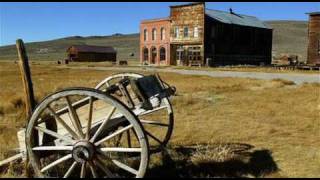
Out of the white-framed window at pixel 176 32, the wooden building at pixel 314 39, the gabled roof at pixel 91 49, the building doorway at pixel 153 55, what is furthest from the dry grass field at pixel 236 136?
the gabled roof at pixel 91 49

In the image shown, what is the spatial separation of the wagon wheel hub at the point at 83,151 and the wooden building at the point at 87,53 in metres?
75.8

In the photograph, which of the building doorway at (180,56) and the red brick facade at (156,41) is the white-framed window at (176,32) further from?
the building doorway at (180,56)

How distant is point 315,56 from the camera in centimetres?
4175

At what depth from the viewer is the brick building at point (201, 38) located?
152ft

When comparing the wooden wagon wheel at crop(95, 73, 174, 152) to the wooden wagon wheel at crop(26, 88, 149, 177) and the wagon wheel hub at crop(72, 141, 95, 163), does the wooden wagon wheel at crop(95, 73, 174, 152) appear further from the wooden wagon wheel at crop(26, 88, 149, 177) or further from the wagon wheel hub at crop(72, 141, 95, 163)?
the wagon wheel hub at crop(72, 141, 95, 163)

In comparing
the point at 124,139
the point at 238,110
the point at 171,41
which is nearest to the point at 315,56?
the point at 171,41

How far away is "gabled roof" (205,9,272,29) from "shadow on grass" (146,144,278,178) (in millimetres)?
41081

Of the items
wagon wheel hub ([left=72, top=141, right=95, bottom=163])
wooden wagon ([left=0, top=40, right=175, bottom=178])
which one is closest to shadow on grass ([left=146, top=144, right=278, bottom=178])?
wooden wagon ([left=0, top=40, right=175, bottom=178])

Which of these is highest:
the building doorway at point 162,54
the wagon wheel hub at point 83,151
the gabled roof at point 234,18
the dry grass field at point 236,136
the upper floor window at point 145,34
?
the gabled roof at point 234,18

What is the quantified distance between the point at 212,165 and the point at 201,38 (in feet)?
133

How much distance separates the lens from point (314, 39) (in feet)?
137

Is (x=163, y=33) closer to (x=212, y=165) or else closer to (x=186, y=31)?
(x=186, y=31)

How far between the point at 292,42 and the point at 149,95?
14173 centimetres

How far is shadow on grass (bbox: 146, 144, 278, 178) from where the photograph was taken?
19.1ft
